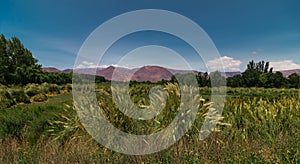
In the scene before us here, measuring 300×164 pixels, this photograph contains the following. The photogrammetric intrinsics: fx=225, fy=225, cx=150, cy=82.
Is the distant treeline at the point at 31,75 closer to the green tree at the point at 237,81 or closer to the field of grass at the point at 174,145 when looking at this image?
the green tree at the point at 237,81

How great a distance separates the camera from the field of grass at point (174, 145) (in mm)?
2789

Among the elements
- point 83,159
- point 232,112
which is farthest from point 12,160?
point 232,112

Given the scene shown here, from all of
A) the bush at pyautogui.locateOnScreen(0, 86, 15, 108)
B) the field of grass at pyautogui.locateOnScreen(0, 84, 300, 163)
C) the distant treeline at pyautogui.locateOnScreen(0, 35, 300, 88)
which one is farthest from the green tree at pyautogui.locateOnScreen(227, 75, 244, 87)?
the field of grass at pyautogui.locateOnScreen(0, 84, 300, 163)

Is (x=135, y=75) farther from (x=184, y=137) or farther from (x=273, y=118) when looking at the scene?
(x=273, y=118)

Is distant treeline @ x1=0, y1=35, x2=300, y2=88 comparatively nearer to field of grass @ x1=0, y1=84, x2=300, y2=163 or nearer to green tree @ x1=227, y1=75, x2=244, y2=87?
green tree @ x1=227, y1=75, x2=244, y2=87

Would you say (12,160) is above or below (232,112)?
below

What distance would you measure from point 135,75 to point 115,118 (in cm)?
108

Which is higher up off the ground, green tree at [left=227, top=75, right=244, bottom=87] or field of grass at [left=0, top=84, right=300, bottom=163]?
green tree at [left=227, top=75, right=244, bottom=87]

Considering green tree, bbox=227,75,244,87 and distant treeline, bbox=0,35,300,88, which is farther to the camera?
green tree, bbox=227,75,244,87

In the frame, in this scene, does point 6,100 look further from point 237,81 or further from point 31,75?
point 237,81

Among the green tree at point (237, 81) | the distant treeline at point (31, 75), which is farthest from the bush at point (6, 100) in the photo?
the green tree at point (237, 81)

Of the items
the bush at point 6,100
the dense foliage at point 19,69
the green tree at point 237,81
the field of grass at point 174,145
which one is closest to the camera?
the field of grass at point 174,145

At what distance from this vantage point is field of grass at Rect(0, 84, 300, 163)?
9.15 feet

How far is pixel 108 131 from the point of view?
142 inches
